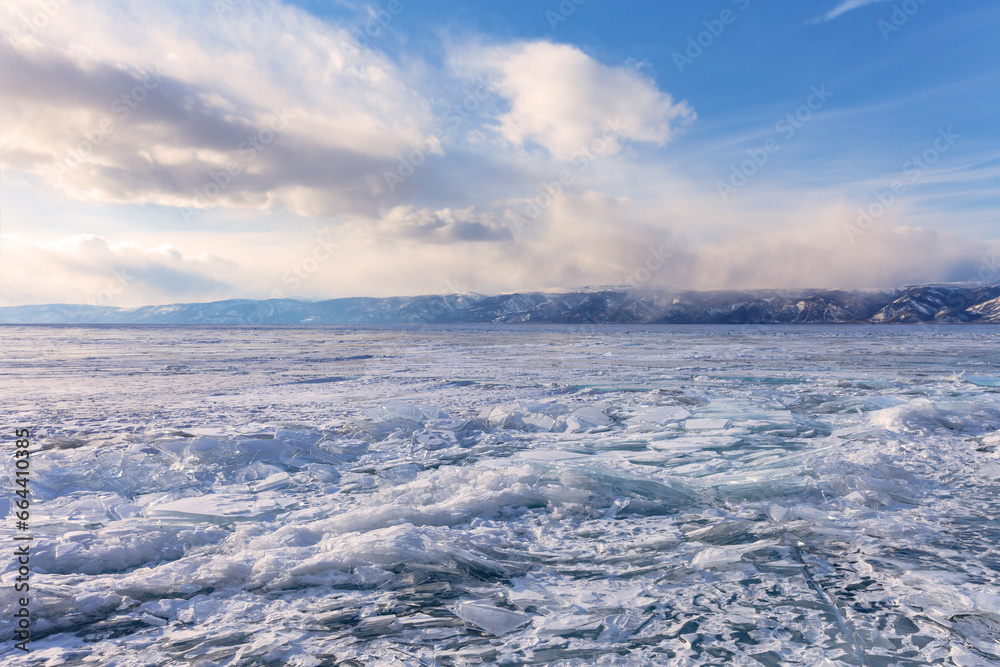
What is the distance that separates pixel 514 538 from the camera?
4.97 metres

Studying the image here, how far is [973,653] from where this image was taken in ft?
9.92


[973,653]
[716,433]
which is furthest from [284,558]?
[716,433]

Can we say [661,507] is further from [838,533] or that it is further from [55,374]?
[55,374]

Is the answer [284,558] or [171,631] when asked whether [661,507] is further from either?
[171,631]

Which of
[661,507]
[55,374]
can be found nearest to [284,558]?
[661,507]

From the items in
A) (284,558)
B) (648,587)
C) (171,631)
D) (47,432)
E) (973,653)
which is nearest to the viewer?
(973,653)

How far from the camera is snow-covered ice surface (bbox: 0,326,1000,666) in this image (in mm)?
3279

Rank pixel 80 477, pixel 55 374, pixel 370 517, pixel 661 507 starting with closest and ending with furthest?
1. pixel 370 517
2. pixel 661 507
3. pixel 80 477
4. pixel 55 374

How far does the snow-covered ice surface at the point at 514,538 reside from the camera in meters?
3.28

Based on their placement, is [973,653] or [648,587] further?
[648,587]

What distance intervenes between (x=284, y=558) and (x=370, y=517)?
39.0 inches

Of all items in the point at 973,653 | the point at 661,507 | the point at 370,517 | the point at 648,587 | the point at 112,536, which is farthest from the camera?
the point at 661,507

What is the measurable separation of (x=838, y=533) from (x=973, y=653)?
71.9 inches

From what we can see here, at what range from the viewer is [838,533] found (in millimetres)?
4809
